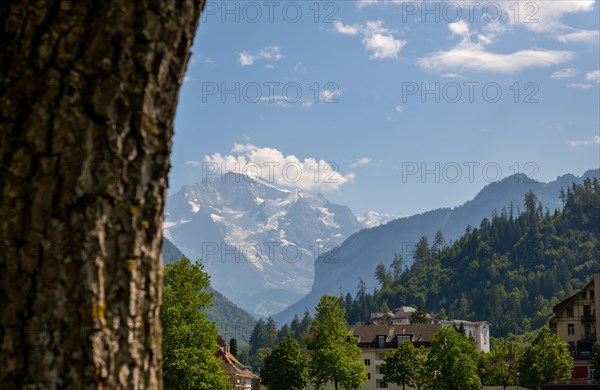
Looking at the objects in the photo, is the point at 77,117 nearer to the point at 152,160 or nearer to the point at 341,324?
the point at 152,160

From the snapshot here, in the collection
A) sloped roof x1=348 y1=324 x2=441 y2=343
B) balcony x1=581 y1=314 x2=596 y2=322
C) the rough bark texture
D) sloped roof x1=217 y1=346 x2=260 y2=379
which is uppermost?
balcony x1=581 y1=314 x2=596 y2=322

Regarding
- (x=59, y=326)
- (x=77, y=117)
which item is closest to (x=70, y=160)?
(x=77, y=117)

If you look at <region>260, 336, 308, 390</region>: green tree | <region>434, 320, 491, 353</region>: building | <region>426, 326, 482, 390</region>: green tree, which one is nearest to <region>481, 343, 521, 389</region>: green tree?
<region>426, 326, 482, 390</region>: green tree

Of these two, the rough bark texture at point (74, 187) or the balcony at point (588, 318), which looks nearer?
the rough bark texture at point (74, 187)

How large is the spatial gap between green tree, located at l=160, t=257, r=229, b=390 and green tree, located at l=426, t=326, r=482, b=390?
2313 cm

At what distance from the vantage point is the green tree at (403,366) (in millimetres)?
76688

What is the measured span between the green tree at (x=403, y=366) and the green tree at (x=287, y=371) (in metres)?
9.75

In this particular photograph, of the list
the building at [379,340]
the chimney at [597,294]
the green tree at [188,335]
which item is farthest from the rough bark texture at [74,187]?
the building at [379,340]

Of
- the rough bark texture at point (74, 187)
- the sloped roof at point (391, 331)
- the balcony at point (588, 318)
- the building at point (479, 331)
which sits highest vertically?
the building at point (479, 331)

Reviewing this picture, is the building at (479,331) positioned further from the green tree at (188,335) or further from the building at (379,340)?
the green tree at (188,335)

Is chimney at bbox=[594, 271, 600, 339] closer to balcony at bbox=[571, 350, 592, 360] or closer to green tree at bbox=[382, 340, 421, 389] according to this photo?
balcony at bbox=[571, 350, 592, 360]

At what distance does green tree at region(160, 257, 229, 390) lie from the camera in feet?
152

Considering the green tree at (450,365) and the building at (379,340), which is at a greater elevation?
the building at (379,340)

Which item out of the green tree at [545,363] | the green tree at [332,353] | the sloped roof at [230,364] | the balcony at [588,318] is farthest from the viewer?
the sloped roof at [230,364]
